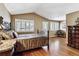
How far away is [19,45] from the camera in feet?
9.80

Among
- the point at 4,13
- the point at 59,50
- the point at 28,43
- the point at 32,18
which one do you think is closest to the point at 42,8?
the point at 32,18

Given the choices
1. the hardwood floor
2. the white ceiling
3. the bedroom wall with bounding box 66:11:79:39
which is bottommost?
the hardwood floor

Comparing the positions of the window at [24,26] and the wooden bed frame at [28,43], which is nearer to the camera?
the window at [24,26]

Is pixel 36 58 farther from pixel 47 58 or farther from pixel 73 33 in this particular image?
pixel 73 33

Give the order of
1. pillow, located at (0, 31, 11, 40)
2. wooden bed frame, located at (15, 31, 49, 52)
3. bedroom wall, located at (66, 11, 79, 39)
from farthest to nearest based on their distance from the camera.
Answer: wooden bed frame, located at (15, 31, 49, 52)
pillow, located at (0, 31, 11, 40)
bedroom wall, located at (66, 11, 79, 39)

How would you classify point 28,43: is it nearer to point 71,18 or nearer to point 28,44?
point 28,44

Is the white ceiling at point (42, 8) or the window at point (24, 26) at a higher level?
the white ceiling at point (42, 8)

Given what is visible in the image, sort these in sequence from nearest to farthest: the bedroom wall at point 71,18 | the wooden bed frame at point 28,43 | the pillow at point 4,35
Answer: the bedroom wall at point 71,18, the pillow at point 4,35, the wooden bed frame at point 28,43

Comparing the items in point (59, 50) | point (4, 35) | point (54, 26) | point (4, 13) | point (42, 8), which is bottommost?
point (59, 50)

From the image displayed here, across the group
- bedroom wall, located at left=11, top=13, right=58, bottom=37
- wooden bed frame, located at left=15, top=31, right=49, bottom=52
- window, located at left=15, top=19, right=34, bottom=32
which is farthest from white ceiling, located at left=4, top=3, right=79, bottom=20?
wooden bed frame, located at left=15, top=31, right=49, bottom=52

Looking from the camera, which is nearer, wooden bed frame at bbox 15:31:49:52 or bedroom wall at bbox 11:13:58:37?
bedroom wall at bbox 11:13:58:37

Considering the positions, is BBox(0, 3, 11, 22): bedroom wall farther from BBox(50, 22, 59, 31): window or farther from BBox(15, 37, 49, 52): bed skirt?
BBox(50, 22, 59, 31): window

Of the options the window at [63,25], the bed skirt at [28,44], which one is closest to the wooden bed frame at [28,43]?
the bed skirt at [28,44]

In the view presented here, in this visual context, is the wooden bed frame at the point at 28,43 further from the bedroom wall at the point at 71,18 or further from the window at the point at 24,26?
the bedroom wall at the point at 71,18
